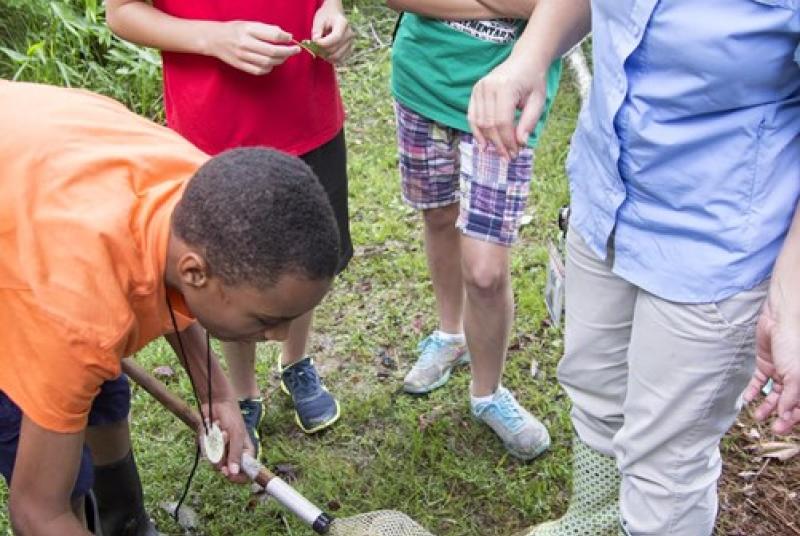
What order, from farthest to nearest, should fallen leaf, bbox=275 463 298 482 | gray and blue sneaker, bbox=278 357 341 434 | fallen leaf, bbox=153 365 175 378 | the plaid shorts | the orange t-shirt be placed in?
fallen leaf, bbox=153 365 175 378 < gray and blue sneaker, bbox=278 357 341 434 < fallen leaf, bbox=275 463 298 482 < the plaid shorts < the orange t-shirt

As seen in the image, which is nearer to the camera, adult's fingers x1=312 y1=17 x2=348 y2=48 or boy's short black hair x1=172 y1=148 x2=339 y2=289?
boy's short black hair x1=172 y1=148 x2=339 y2=289

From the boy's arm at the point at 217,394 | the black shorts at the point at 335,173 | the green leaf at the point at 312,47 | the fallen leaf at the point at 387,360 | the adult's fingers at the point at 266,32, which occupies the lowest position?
the fallen leaf at the point at 387,360

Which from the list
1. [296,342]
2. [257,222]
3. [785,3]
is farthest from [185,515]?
[785,3]

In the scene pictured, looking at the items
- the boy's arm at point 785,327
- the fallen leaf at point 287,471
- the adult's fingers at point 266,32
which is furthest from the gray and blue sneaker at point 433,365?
the boy's arm at point 785,327

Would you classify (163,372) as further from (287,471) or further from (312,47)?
(312,47)

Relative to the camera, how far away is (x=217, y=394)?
241cm

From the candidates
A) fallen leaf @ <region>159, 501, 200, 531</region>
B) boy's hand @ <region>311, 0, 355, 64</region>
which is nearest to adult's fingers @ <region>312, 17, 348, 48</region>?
boy's hand @ <region>311, 0, 355, 64</region>

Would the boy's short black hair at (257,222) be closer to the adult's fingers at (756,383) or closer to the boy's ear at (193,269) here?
the boy's ear at (193,269)

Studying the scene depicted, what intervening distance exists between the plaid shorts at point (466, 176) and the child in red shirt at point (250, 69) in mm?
225

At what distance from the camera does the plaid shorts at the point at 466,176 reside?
265 centimetres

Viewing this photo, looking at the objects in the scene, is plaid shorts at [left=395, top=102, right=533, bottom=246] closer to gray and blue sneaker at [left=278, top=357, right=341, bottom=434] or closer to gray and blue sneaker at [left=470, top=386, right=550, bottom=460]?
gray and blue sneaker at [left=470, top=386, right=550, bottom=460]

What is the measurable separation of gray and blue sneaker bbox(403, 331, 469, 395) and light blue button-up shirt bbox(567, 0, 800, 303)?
1386mm

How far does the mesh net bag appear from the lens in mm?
2320

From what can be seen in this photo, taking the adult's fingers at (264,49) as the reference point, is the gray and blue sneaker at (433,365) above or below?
below
